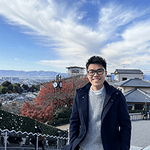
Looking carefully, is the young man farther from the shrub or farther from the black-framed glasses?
the shrub

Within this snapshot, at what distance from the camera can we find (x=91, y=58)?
7.95 feet

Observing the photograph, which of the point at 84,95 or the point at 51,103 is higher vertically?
the point at 84,95

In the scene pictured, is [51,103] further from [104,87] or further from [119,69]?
[119,69]

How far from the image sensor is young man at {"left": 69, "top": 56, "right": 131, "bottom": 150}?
2213 mm

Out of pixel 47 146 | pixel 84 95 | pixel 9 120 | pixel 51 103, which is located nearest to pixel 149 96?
pixel 51 103

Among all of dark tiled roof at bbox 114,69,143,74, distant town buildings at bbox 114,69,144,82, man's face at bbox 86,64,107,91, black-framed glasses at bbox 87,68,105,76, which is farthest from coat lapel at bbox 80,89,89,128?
dark tiled roof at bbox 114,69,143,74

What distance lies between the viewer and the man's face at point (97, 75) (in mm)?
2359

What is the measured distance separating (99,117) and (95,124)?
141 millimetres

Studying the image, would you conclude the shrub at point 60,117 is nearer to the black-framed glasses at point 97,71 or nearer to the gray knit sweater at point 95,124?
the gray knit sweater at point 95,124

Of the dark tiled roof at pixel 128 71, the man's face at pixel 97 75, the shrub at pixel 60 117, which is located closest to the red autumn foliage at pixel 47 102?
the shrub at pixel 60 117

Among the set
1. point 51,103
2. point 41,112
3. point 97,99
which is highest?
point 97,99

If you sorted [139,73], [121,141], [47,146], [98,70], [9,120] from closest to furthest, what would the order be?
[121,141] → [98,70] → [9,120] → [47,146] → [139,73]

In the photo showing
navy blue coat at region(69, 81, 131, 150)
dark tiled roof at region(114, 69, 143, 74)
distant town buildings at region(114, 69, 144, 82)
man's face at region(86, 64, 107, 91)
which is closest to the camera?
navy blue coat at region(69, 81, 131, 150)

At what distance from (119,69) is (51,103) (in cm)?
3802
